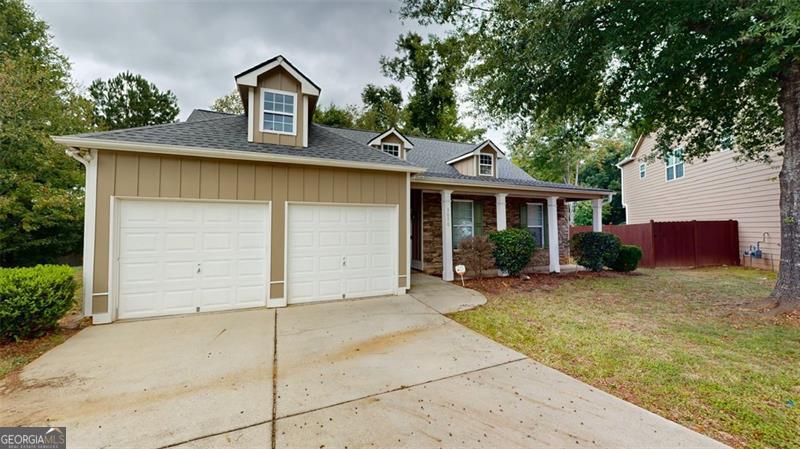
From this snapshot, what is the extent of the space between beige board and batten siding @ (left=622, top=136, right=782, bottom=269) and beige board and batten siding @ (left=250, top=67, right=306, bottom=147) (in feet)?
32.4

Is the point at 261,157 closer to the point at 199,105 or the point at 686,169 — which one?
the point at 686,169

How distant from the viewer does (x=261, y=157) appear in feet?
19.4

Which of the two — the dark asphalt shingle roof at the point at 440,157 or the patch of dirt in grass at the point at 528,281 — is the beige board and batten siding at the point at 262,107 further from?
the patch of dirt in grass at the point at 528,281

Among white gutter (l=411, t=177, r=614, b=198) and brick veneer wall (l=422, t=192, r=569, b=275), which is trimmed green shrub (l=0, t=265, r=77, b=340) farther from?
brick veneer wall (l=422, t=192, r=569, b=275)

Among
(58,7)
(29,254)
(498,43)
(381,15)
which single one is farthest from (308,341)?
(29,254)

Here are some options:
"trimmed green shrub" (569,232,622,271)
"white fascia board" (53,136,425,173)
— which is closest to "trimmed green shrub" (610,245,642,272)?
"trimmed green shrub" (569,232,622,271)

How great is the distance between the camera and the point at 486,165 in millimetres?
10992

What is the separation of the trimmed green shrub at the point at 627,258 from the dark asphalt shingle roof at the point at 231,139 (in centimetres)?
867

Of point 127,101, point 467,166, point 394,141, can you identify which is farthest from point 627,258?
point 127,101

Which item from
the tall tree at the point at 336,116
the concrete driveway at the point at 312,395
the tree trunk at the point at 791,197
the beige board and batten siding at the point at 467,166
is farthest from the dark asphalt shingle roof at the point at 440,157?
the tall tree at the point at 336,116

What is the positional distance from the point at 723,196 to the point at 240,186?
58.1 feet

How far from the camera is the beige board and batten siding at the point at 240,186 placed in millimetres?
5129

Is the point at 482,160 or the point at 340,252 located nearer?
the point at 340,252

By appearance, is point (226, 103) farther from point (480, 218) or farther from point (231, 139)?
point (480, 218)
